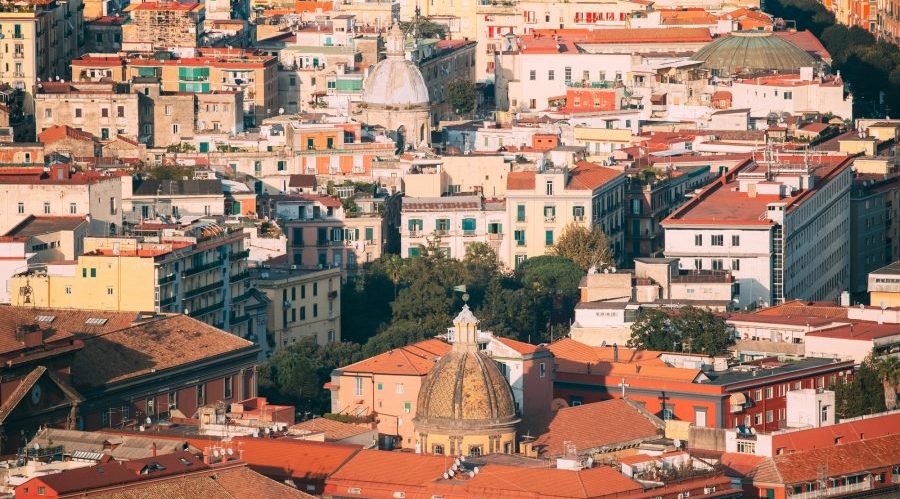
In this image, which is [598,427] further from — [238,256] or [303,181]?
[303,181]

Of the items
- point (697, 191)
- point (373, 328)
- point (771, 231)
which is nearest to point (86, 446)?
point (373, 328)

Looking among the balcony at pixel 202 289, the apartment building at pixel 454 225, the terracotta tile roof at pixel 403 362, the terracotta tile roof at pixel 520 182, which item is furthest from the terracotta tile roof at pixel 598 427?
the terracotta tile roof at pixel 520 182

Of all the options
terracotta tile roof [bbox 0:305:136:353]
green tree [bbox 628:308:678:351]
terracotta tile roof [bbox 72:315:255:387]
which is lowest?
green tree [bbox 628:308:678:351]

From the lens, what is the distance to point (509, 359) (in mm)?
133750

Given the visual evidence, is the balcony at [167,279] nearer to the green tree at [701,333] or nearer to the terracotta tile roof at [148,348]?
the terracotta tile roof at [148,348]

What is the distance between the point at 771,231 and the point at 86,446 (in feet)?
167

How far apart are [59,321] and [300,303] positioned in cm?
1918

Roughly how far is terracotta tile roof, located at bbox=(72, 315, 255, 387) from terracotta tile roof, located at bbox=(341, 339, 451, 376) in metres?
5.10

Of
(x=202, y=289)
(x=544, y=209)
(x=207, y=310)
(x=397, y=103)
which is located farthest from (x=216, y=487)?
(x=397, y=103)

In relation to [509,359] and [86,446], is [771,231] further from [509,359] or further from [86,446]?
[86,446]

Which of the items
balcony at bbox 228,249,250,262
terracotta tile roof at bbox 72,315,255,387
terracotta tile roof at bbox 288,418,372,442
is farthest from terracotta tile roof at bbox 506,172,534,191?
terracotta tile roof at bbox 288,418,372,442

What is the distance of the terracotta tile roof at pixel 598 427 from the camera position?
127 metres

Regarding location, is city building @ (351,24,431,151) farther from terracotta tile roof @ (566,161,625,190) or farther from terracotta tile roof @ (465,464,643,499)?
terracotta tile roof @ (465,464,643,499)

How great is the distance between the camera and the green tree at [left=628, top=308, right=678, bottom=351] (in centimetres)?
14512
